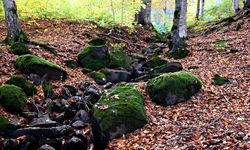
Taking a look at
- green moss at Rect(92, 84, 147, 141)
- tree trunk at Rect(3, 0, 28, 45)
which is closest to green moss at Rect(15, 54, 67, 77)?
tree trunk at Rect(3, 0, 28, 45)

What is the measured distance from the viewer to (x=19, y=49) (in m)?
12.5

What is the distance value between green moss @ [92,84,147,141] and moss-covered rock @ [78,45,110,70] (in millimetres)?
4650

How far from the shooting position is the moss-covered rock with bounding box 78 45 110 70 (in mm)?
13398

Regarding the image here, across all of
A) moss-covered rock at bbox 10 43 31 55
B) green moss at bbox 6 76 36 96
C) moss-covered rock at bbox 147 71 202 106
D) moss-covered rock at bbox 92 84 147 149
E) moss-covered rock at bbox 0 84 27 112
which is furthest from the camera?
moss-covered rock at bbox 10 43 31 55

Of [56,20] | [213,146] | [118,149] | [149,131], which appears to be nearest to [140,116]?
[149,131]

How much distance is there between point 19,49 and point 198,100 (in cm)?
680

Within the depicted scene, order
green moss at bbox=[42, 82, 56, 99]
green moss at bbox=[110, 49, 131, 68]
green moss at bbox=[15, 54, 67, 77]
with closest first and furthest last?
green moss at bbox=[42, 82, 56, 99], green moss at bbox=[15, 54, 67, 77], green moss at bbox=[110, 49, 131, 68]

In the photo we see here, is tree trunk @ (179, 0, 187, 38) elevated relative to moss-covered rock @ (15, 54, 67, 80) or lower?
elevated

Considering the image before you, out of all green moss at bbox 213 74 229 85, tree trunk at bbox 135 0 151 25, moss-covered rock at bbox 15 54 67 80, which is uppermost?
tree trunk at bbox 135 0 151 25

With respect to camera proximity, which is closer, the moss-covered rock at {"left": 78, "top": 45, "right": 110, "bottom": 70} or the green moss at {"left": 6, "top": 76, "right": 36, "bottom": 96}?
the green moss at {"left": 6, "top": 76, "right": 36, "bottom": 96}

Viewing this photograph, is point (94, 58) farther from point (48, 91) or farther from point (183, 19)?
point (183, 19)

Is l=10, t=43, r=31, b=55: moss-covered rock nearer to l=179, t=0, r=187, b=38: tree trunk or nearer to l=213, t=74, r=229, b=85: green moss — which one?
l=213, t=74, r=229, b=85: green moss

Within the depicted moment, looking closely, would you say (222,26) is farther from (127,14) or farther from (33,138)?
(33,138)

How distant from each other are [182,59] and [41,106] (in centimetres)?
722
